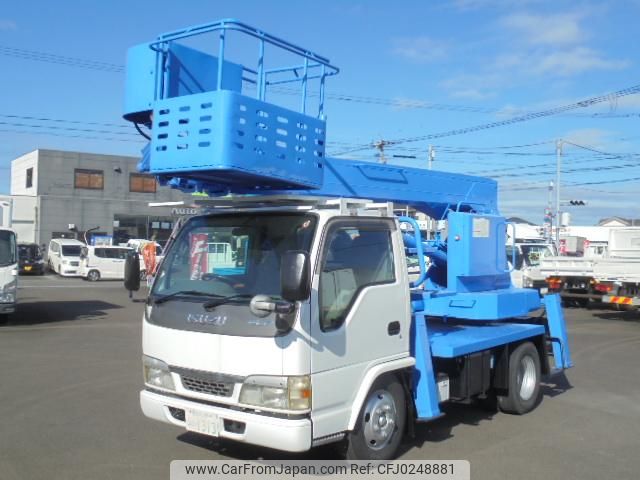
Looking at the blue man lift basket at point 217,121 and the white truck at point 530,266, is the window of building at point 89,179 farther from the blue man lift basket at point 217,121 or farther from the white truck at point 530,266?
the blue man lift basket at point 217,121

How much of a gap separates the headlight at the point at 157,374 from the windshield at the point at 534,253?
2075 centimetres

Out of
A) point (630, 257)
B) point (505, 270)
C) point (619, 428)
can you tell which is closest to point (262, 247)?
point (505, 270)

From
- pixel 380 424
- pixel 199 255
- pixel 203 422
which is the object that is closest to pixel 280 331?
pixel 203 422

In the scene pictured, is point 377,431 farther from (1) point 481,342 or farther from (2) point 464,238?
(2) point 464,238

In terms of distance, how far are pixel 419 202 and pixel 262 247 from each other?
277 cm

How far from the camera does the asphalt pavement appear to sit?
559 cm

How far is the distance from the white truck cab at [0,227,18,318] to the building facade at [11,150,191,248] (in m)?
28.4

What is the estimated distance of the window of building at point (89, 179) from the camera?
46.2m

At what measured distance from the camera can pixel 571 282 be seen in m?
20.7

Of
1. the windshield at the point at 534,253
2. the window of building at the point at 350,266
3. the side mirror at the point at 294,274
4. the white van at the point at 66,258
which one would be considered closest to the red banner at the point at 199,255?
the window of building at the point at 350,266

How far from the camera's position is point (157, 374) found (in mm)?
5449

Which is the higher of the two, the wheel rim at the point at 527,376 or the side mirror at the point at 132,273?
the side mirror at the point at 132,273

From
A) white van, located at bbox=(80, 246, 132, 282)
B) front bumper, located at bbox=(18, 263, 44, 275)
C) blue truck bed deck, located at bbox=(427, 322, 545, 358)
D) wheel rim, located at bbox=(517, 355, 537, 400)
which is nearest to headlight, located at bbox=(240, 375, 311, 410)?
blue truck bed deck, located at bbox=(427, 322, 545, 358)

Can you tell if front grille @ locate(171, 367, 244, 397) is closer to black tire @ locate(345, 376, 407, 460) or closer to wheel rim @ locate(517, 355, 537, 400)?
black tire @ locate(345, 376, 407, 460)
